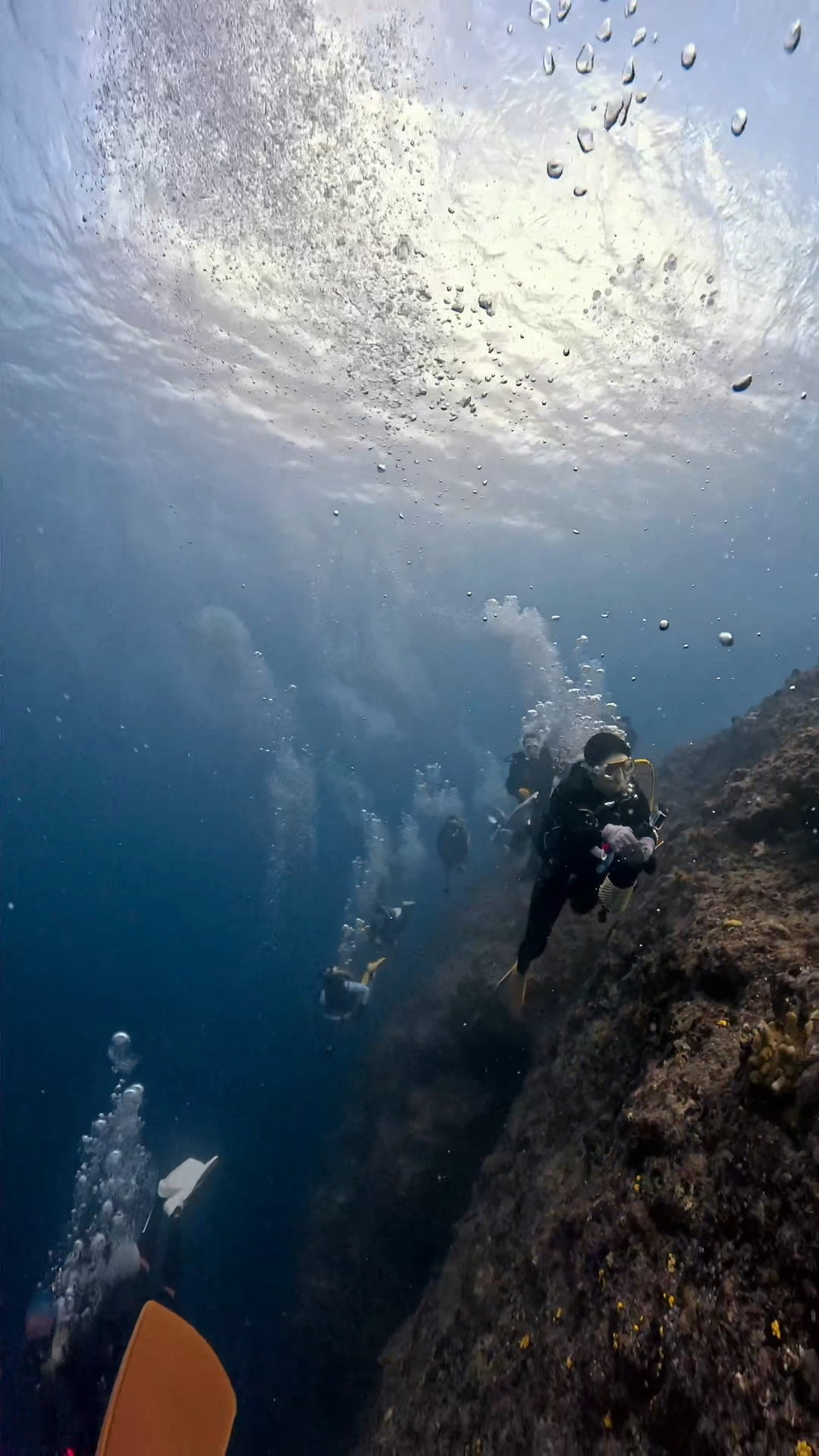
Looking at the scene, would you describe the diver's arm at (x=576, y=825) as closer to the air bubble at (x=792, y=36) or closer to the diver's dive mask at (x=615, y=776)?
the diver's dive mask at (x=615, y=776)

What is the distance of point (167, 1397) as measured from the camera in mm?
2674

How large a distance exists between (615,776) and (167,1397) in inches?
167

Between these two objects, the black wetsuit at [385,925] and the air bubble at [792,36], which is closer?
the air bubble at [792,36]

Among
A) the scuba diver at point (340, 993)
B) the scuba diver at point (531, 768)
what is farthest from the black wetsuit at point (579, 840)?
the scuba diver at point (531, 768)

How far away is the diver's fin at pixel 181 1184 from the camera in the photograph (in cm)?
846

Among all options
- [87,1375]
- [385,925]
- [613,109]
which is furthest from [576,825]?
[613,109]

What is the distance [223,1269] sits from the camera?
11461mm

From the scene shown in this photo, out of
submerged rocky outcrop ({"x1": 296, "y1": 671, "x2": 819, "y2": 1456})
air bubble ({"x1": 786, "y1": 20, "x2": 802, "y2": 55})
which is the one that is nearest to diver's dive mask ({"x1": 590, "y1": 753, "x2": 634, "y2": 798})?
submerged rocky outcrop ({"x1": 296, "y1": 671, "x2": 819, "y2": 1456})

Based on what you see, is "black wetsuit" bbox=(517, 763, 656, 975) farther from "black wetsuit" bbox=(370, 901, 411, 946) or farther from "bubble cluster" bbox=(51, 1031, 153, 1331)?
"black wetsuit" bbox=(370, 901, 411, 946)

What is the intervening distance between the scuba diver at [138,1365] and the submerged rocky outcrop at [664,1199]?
3.63 feet

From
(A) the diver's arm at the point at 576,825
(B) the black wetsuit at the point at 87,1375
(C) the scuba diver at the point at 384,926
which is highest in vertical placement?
(A) the diver's arm at the point at 576,825

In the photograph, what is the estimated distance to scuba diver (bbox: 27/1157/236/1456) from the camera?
2594 millimetres

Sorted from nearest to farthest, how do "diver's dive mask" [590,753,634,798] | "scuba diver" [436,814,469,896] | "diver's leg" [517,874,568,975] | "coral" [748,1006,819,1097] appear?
"coral" [748,1006,819,1097], "diver's dive mask" [590,753,634,798], "diver's leg" [517,874,568,975], "scuba diver" [436,814,469,896]

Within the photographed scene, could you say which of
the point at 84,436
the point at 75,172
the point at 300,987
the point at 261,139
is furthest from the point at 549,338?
the point at 300,987
